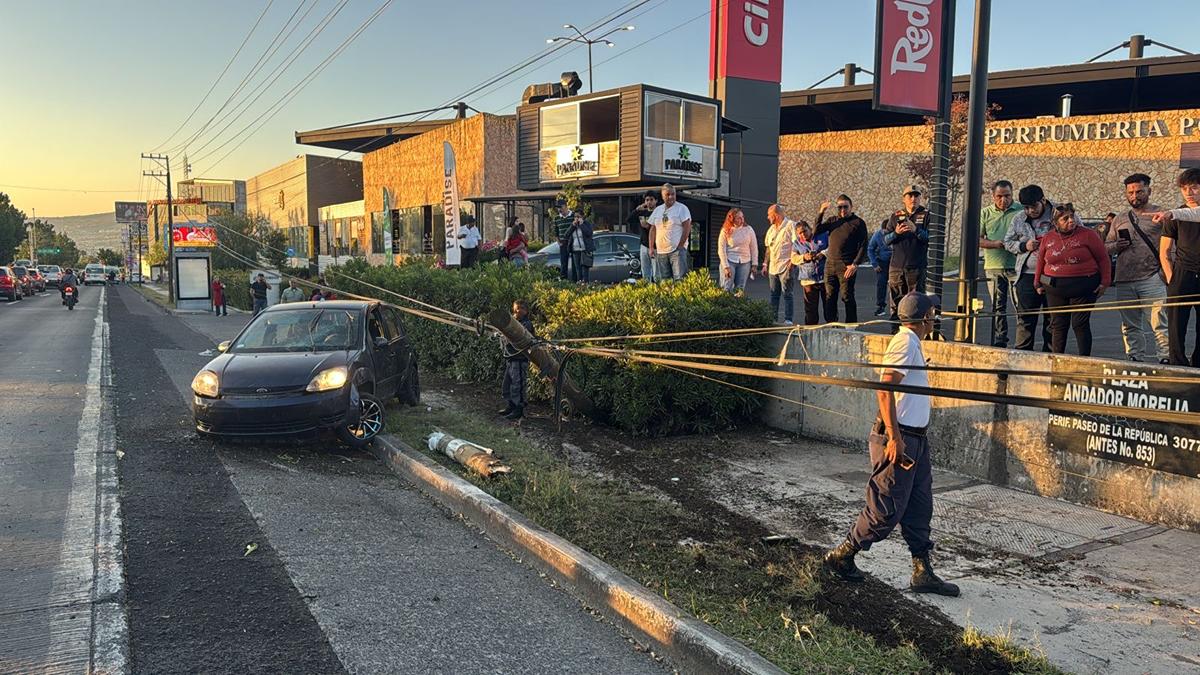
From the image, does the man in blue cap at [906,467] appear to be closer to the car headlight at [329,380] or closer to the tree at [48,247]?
the car headlight at [329,380]

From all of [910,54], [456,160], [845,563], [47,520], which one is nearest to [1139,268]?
[910,54]

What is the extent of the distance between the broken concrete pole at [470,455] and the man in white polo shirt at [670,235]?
4.94m

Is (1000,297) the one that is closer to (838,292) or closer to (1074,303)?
(838,292)

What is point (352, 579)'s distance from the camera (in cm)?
500

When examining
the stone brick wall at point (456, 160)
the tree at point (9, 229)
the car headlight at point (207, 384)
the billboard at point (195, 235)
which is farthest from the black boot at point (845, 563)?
the tree at point (9, 229)

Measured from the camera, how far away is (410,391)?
413 inches

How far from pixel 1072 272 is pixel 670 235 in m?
5.62

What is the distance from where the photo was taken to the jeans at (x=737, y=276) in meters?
11.7

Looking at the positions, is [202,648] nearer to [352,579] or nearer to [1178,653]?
[352,579]

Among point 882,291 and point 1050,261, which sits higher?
point 1050,261

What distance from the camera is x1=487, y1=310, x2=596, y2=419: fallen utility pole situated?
8.80m

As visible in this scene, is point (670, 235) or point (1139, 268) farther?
point (670, 235)

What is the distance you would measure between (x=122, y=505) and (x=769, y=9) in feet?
118

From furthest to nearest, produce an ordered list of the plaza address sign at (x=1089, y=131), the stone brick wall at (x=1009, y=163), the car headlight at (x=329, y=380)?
1. the stone brick wall at (x=1009, y=163)
2. the plaza address sign at (x=1089, y=131)
3. the car headlight at (x=329, y=380)
